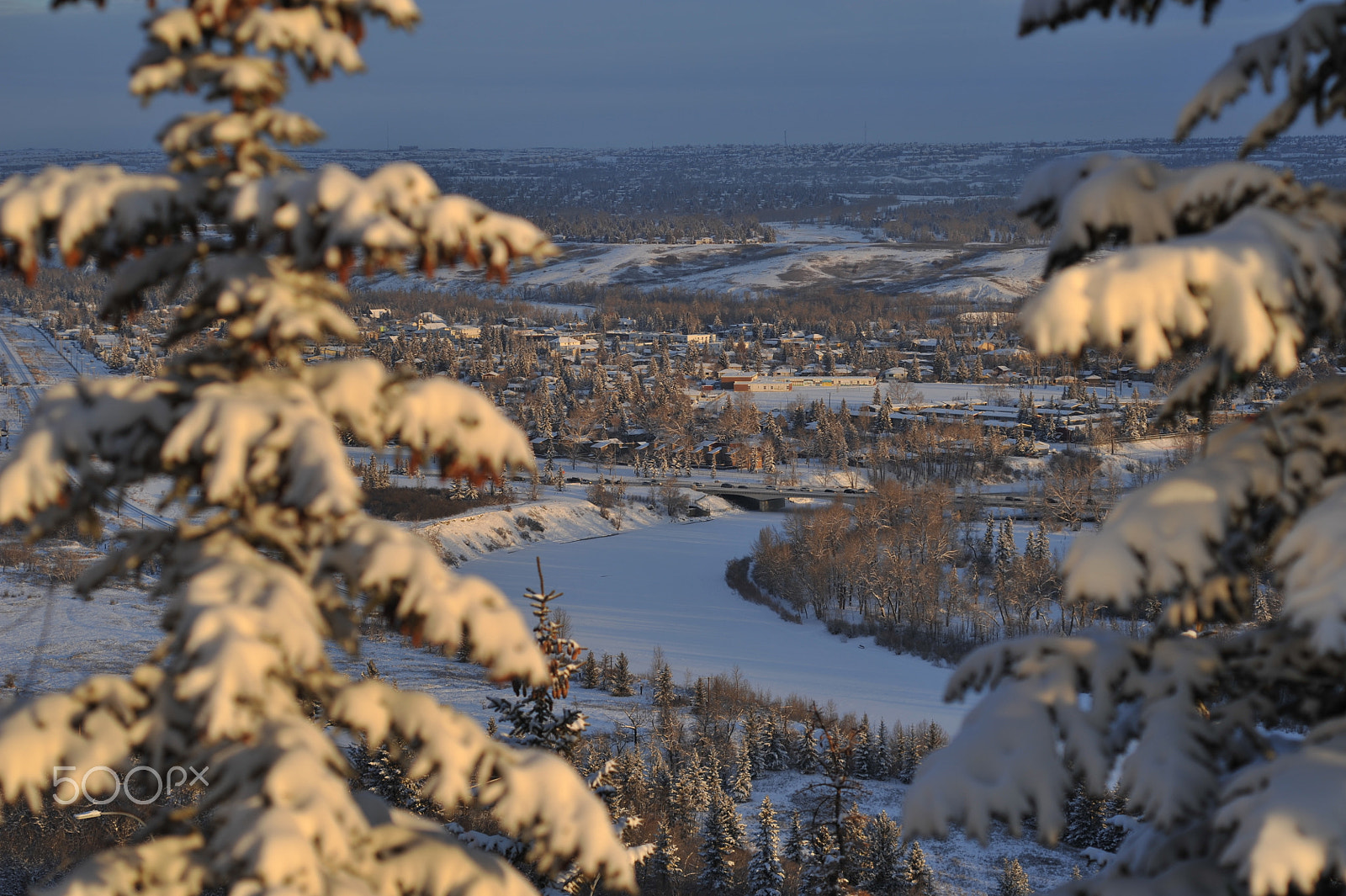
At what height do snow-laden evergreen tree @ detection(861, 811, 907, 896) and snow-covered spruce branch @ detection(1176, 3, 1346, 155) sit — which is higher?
snow-covered spruce branch @ detection(1176, 3, 1346, 155)

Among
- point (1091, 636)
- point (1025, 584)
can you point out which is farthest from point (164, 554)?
point (1025, 584)

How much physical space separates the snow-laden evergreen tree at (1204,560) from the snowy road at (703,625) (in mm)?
22965

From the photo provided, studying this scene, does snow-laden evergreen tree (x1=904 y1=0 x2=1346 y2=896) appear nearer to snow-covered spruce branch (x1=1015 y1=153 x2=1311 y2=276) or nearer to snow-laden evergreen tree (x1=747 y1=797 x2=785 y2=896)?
snow-covered spruce branch (x1=1015 y1=153 x2=1311 y2=276)

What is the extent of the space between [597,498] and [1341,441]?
5789 centimetres

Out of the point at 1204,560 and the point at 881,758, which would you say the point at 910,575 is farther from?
the point at 1204,560

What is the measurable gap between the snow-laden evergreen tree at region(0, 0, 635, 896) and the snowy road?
940 inches

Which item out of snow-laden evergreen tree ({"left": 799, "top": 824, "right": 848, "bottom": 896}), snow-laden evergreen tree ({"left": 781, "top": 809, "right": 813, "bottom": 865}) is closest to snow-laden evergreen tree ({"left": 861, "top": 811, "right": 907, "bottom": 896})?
snow-laden evergreen tree ({"left": 799, "top": 824, "right": 848, "bottom": 896})

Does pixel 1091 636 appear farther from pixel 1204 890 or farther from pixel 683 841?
pixel 683 841

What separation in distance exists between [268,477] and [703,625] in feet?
125

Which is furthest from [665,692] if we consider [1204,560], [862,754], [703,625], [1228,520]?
[1204,560]

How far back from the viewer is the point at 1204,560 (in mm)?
3760

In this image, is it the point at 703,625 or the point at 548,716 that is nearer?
the point at 548,716

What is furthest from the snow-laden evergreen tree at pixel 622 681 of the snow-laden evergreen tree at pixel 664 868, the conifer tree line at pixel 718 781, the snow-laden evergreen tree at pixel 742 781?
the snow-laden evergreen tree at pixel 664 868

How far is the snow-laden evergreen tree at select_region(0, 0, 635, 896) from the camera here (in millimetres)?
3375
